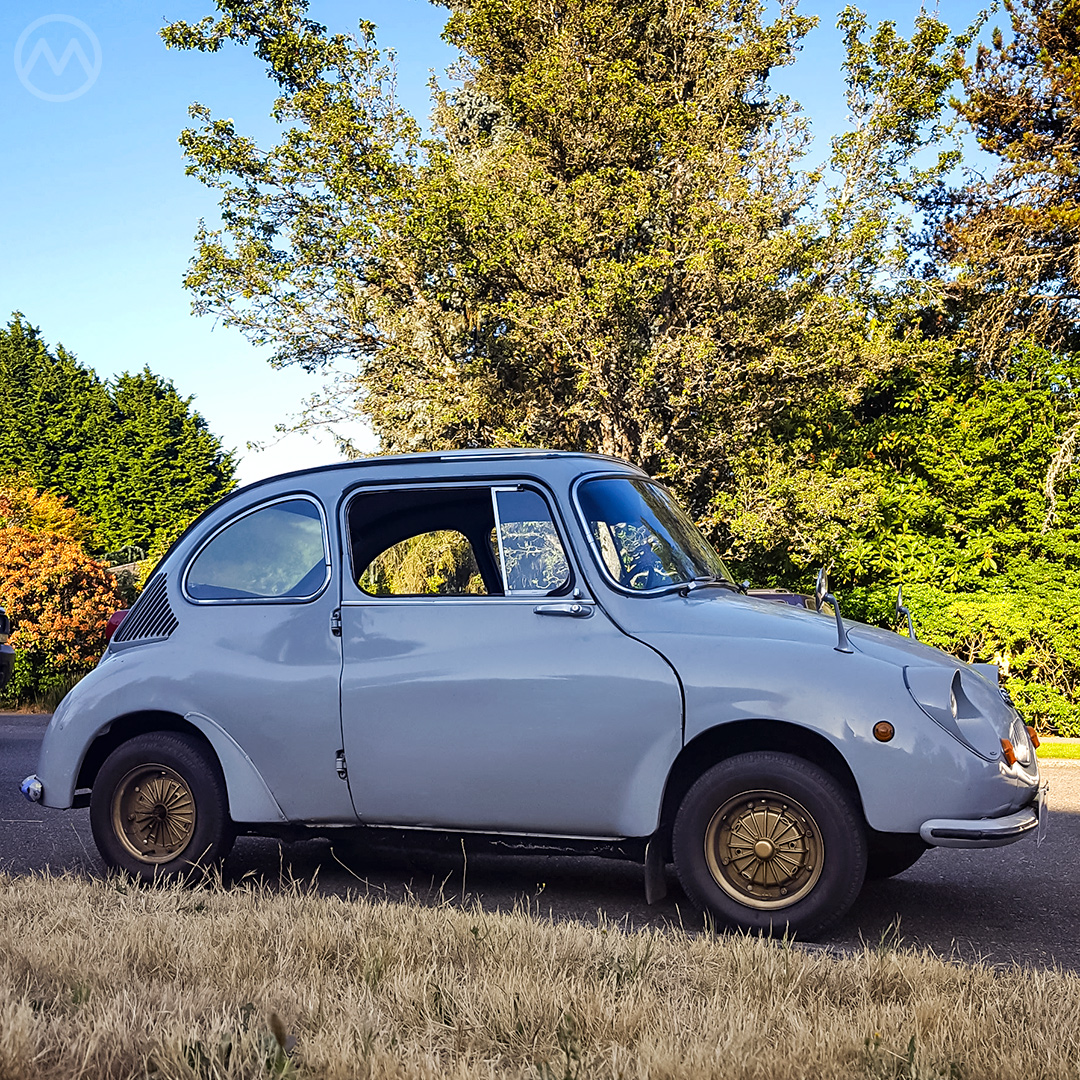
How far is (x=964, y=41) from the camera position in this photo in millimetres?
15984

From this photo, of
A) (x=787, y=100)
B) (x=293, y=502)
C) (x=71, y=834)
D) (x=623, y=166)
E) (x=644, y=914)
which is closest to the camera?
(x=644, y=914)

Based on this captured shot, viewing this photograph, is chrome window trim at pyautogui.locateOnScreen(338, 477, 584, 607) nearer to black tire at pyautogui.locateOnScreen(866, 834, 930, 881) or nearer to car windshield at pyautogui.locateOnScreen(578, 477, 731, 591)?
car windshield at pyautogui.locateOnScreen(578, 477, 731, 591)

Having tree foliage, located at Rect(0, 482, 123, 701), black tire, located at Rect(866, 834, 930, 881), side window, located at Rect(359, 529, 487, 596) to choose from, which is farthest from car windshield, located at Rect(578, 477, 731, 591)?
tree foliage, located at Rect(0, 482, 123, 701)

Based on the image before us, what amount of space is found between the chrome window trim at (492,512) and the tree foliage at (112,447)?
139 ft

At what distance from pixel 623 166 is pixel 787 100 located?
3.21 meters

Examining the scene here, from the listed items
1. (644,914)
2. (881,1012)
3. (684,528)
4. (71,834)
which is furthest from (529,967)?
(71,834)

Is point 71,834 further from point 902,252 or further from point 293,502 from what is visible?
point 902,252

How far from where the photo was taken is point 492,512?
559 centimetres

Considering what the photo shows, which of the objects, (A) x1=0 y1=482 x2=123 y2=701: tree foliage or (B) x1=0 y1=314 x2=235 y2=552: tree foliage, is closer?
(A) x1=0 y1=482 x2=123 y2=701: tree foliage

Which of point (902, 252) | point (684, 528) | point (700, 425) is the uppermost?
point (902, 252)

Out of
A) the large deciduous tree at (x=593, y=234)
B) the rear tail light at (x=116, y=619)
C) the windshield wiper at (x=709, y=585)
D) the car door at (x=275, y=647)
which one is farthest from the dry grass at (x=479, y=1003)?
the large deciduous tree at (x=593, y=234)

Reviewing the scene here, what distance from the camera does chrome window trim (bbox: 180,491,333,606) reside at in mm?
5613

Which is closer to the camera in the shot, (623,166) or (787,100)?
(623,166)

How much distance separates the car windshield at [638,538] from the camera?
525cm
